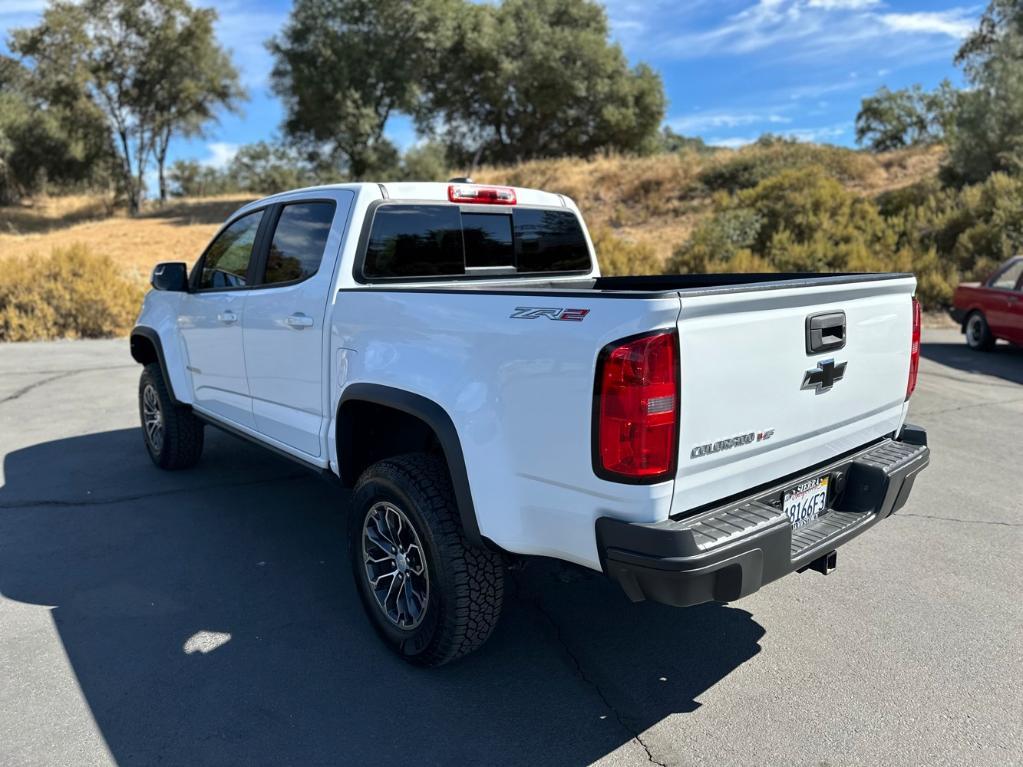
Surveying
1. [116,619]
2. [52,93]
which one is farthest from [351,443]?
[52,93]

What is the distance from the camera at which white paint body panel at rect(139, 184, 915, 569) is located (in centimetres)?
246

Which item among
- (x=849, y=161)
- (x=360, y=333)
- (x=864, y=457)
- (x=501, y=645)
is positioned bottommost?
(x=501, y=645)

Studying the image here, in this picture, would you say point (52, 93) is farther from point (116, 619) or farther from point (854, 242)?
point (116, 619)

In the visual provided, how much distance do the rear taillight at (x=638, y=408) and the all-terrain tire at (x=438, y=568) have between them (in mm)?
828

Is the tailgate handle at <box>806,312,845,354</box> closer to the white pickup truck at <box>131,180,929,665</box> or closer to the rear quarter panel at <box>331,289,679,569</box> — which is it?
the white pickup truck at <box>131,180,929,665</box>

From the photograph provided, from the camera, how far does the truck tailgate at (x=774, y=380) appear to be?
8.12ft

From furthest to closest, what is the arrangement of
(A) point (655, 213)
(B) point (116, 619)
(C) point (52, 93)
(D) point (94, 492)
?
1. (C) point (52, 93)
2. (A) point (655, 213)
3. (D) point (94, 492)
4. (B) point (116, 619)

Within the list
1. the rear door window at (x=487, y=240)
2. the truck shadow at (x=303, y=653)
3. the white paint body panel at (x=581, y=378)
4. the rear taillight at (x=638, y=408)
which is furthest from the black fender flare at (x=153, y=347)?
the rear taillight at (x=638, y=408)

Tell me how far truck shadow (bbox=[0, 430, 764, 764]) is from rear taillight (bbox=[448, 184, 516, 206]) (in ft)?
6.68

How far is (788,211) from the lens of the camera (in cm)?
1702

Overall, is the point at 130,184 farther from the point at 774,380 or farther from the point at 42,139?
the point at 774,380

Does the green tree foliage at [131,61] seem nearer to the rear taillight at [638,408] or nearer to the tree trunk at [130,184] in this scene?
the tree trunk at [130,184]

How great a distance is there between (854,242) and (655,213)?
28.2ft

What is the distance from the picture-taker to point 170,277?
205 inches
